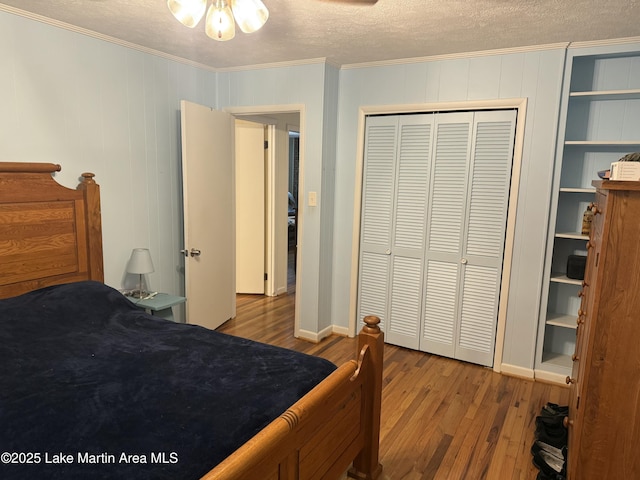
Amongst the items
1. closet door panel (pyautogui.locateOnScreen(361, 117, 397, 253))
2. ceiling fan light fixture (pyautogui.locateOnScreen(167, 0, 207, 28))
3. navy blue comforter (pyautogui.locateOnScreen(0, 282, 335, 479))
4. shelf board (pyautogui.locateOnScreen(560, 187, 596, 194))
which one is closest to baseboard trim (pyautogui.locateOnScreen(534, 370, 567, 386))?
shelf board (pyautogui.locateOnScreen(560, 187, 596, 194))

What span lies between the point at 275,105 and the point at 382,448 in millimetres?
2749

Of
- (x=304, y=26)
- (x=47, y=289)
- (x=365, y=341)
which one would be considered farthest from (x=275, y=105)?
(x=365, y=341)

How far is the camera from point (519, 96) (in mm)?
3088

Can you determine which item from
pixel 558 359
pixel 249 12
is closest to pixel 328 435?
pixel 249 12

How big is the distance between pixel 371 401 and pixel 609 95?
2.52 metres

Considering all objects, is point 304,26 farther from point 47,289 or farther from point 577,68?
point 47,289

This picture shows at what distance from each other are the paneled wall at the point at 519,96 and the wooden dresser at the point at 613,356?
1357 millimetres

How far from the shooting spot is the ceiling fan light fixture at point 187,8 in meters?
1.70

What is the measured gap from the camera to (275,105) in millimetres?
3773

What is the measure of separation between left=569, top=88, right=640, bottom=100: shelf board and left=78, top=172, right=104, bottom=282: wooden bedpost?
322cm

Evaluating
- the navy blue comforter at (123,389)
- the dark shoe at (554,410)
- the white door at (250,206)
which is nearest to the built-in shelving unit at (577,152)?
the dark shoe at (554,410)

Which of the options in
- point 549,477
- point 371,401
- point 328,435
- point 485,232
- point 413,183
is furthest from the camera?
point 413,183

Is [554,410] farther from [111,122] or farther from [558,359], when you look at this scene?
[111,122]

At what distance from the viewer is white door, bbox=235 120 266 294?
500cm
